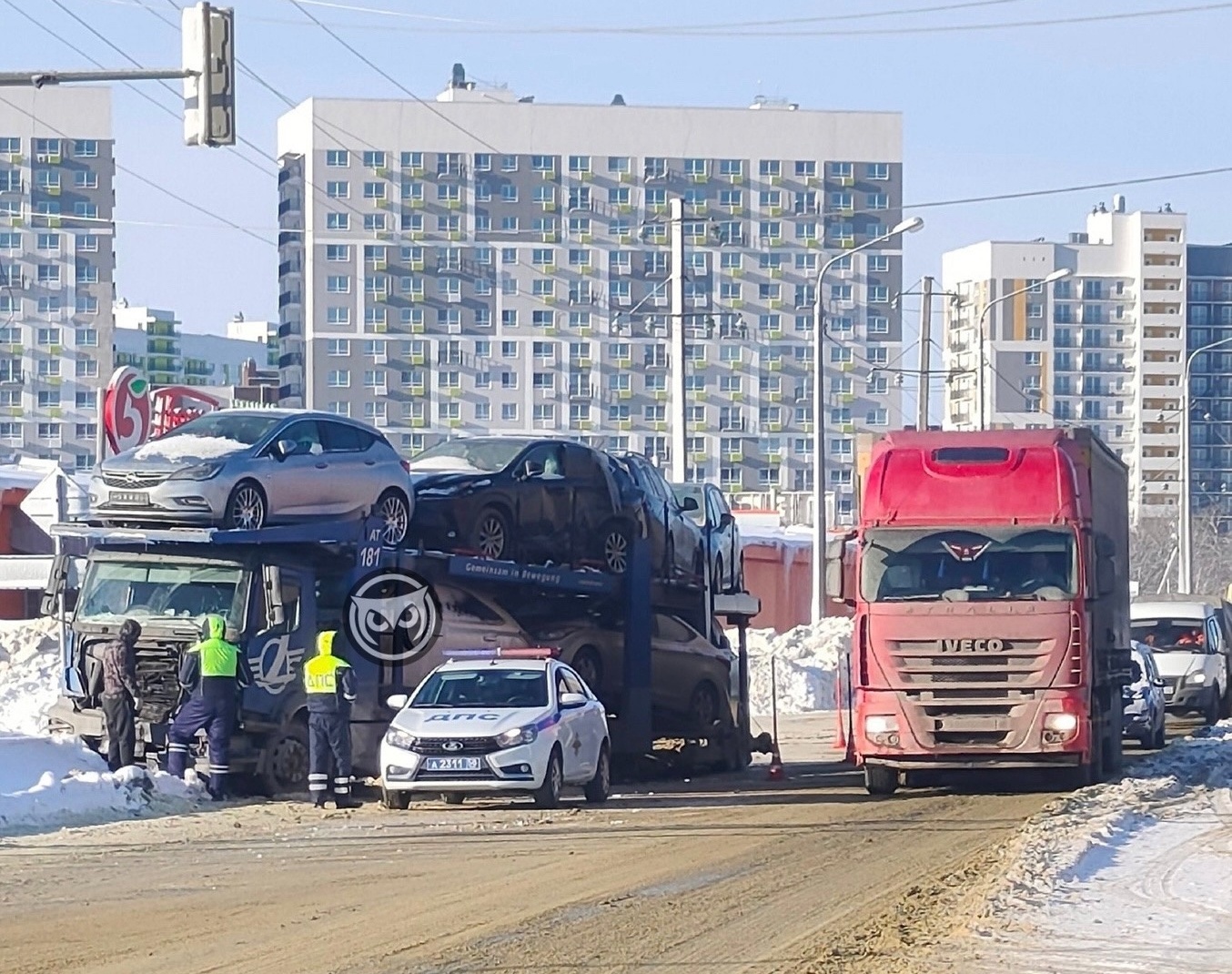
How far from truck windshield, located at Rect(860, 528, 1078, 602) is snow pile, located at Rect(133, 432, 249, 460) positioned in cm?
649

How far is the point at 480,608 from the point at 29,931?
40.4ft

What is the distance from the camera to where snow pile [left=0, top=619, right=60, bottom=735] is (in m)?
33.1

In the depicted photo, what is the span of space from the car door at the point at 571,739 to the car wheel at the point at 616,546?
424 cm

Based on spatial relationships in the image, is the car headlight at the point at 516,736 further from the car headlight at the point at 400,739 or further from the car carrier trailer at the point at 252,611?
the car carrier trailer at the point at 252,611

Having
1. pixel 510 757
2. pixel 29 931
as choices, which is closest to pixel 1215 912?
pixel 29 931

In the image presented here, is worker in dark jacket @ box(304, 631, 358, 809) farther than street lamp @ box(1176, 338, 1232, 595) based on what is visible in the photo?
No

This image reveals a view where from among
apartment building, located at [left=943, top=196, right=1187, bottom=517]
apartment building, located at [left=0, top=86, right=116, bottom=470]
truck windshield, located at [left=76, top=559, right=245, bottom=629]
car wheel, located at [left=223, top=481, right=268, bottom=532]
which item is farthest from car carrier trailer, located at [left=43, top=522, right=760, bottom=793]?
apartment building, located at [left=943, top=196, right=1187, bottom=517]

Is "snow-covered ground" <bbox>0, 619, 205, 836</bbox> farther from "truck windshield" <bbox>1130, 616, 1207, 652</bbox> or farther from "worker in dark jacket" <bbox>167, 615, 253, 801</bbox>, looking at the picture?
"truck windshield" <bbox>1130, 616, 1207, 652</bbox>

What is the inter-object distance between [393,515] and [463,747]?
360 cm

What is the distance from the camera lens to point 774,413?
109 metres

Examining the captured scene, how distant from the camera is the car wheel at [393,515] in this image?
2264cm

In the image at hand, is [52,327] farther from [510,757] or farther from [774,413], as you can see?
[510,757]

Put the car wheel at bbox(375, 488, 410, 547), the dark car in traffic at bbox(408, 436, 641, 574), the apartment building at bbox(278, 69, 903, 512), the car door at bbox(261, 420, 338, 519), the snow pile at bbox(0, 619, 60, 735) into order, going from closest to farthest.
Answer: the car door at bbox(261, 420, 338, 519) → the car wheel at bbox(375, 488, 410, 547) → the dark car in traffic at bbox(408, 436, 641, 574) → the snow pile at bbox(0, 619, 60, 735) → the apartment building at bbox(278, 69, 903, 512)

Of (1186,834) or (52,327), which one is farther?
(52,327)
